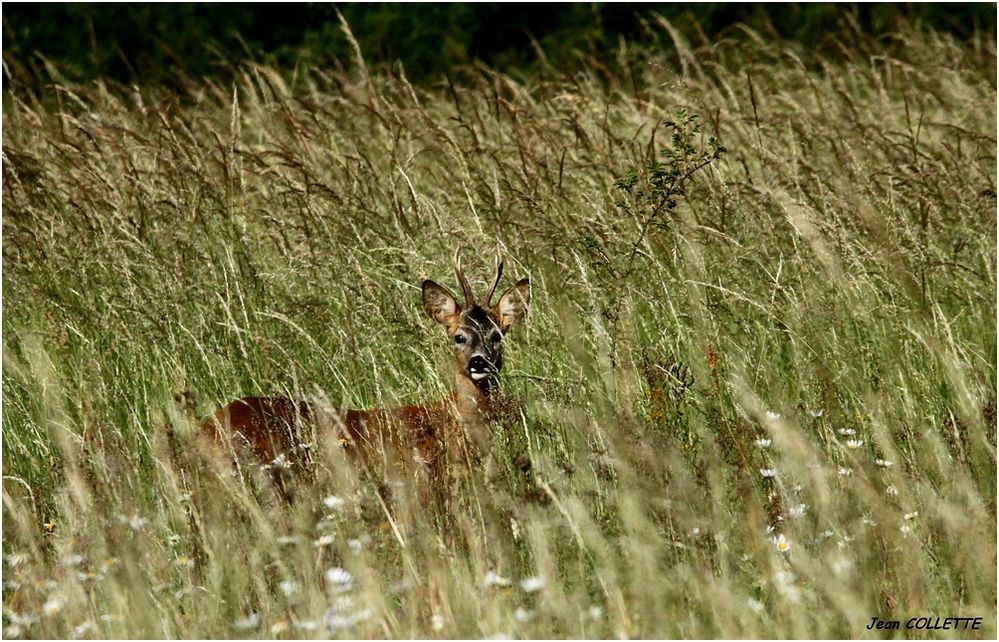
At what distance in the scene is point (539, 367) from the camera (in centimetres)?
462

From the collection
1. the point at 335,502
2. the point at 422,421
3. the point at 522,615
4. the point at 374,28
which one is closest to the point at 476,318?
the point at 422,421

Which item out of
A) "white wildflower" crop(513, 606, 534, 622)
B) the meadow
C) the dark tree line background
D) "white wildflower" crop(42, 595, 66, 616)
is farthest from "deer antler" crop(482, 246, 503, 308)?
the dark tree line background

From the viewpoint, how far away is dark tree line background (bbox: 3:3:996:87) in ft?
42.5

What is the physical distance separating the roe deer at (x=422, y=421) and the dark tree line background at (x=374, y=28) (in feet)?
25.9

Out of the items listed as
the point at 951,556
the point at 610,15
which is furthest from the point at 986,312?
the point at 610,15

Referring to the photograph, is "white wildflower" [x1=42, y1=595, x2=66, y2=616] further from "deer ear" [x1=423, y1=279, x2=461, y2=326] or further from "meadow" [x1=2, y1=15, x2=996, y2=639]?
"deer ear" [x1=423, y1=279, x2=461, y2=326]

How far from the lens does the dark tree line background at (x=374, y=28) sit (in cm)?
1297

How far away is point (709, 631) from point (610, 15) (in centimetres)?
1219

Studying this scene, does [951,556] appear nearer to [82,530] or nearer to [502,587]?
[502,587]

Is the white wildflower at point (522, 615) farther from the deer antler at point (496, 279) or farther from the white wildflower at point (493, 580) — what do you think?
the deer antler at point (496, 279)

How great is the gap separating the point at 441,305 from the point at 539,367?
371 millimetres

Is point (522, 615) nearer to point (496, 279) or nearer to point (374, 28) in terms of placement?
point (496, 279)

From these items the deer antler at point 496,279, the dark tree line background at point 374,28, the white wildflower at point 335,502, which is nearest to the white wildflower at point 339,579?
the white wildflower at point 335,502

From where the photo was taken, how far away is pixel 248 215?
5.46m
